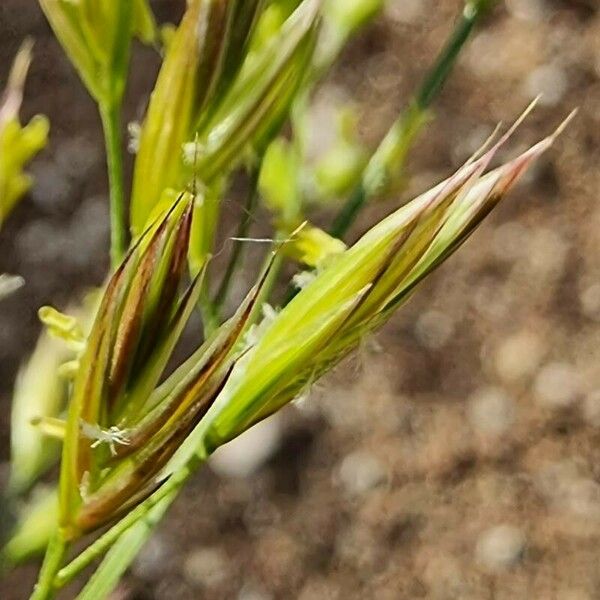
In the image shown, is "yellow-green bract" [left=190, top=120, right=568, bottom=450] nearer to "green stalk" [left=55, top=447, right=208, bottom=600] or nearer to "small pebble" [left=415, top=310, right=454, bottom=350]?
"green stalk" [left=55, top=447, right=208, bottom=600]

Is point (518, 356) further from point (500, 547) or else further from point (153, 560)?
point (153, 560)

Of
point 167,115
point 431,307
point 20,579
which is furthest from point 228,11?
point 431,307

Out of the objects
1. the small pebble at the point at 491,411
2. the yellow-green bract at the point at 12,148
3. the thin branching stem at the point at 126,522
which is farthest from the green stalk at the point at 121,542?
the small pebble at the point at 491,411

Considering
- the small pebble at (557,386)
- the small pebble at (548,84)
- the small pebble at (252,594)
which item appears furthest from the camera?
the small pebble at (548,84)

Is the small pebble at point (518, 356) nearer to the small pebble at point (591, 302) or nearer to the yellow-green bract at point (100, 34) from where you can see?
the small pebble at point (591, 302)

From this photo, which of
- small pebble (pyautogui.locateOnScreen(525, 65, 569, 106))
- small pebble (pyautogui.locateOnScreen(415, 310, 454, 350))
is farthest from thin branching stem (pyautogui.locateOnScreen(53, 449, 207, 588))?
small pebble (pyautogui.locateOnScreen(525, 65, 569, 106))

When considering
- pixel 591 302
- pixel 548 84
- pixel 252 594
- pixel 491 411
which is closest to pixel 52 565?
pixel 252 594
